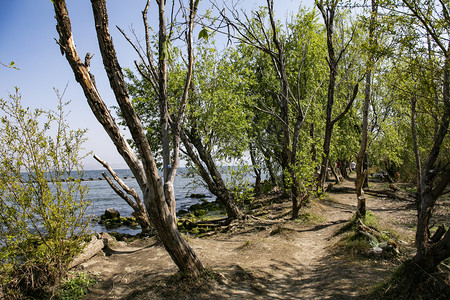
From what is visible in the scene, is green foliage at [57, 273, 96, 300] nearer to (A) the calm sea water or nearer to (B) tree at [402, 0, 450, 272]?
(A) the calm sea water

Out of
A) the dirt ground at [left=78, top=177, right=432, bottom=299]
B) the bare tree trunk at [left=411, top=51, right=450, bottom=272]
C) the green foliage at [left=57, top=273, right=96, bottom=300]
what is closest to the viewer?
the bare tree trunk at [left=411, top=51, right=450, bottom=272]

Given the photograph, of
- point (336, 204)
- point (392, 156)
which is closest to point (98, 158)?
point (336, 204)

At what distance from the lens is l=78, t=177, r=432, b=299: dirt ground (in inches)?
224

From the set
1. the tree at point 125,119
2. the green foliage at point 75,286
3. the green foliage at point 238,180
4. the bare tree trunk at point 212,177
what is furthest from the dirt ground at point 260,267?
the green foliage at point 238,180

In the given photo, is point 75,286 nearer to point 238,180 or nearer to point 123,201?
point 238,180

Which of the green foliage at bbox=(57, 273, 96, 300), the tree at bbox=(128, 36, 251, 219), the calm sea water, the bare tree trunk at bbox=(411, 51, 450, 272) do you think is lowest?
the calm sea water

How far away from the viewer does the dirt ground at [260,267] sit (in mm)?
5684

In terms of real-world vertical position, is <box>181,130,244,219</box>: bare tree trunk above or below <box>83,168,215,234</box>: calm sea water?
above

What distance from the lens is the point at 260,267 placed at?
277 inches

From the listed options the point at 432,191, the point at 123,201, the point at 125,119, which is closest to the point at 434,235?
the point at 432,191

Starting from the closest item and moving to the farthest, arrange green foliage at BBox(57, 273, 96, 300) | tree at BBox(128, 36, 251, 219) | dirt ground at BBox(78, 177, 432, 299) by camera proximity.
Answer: dirt ground at BBox(78, 177, 432, 299)
green foliage at BBox(57, 273, 96, 300)
tree at BBox(128, 36, 251, 219)

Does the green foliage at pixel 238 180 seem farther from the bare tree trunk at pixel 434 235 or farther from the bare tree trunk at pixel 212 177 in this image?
the bare tree trunk at pixel 434 235

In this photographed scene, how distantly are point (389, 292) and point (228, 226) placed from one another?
7.97 metres

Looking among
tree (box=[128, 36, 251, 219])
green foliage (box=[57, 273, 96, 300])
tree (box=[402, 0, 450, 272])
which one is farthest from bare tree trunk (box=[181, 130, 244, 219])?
tree (box=[402, 0, 450, 272])
